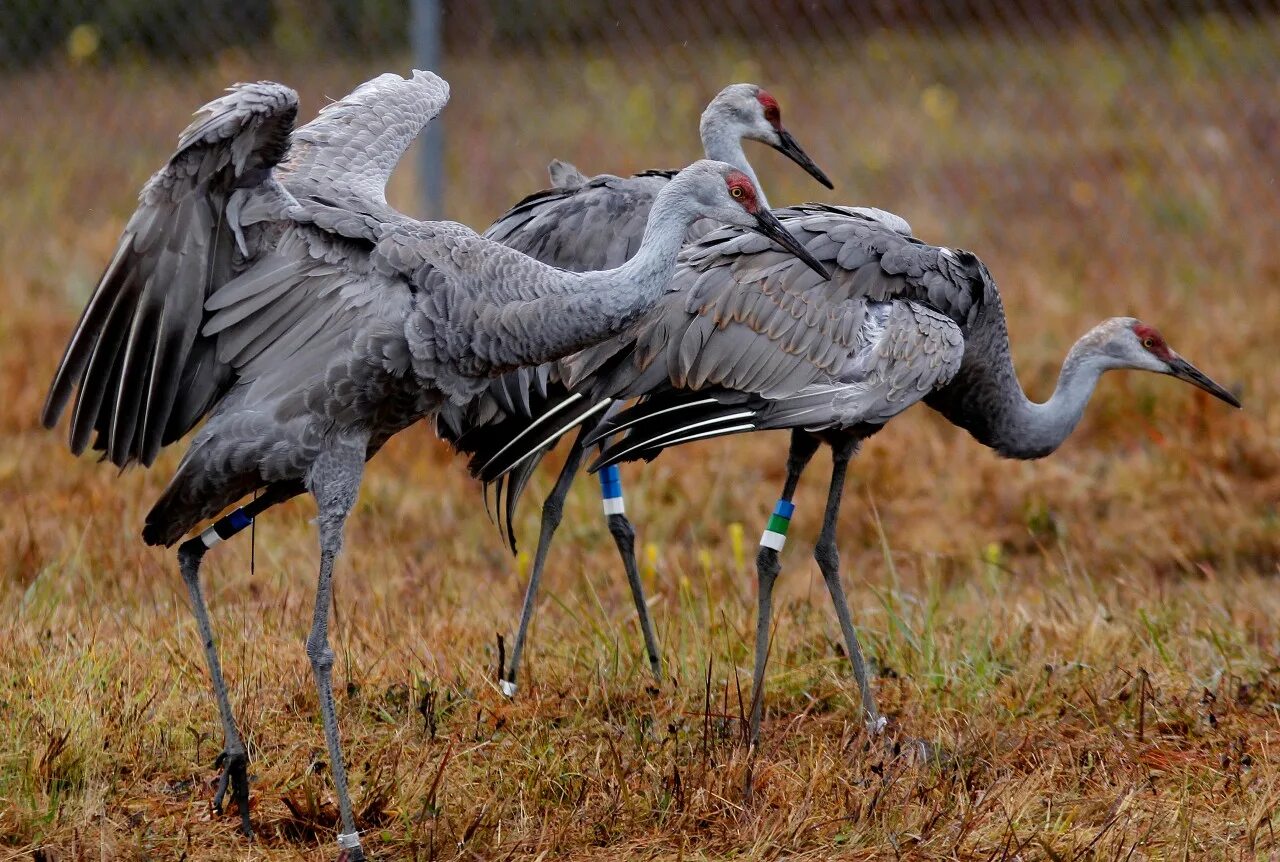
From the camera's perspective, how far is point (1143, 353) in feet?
15.2

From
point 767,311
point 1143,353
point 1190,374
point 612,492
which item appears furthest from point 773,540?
point 1190,374

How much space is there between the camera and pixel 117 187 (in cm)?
868

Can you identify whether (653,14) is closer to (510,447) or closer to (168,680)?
(510,447)

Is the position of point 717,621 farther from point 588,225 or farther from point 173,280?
point 173,280

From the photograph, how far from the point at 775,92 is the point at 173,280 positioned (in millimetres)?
7523

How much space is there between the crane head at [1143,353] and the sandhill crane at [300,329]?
5.19 feet

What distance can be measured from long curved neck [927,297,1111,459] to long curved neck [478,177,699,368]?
1069 millimetres

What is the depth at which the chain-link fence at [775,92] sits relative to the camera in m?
8.47

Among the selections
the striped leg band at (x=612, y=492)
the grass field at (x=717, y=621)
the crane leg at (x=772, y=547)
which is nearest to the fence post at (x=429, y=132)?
the grass field at (x=717, y=621)

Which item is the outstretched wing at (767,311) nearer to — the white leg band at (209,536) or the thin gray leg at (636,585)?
the thin gray leg at (636,585)

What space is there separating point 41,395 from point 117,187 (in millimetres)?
2689

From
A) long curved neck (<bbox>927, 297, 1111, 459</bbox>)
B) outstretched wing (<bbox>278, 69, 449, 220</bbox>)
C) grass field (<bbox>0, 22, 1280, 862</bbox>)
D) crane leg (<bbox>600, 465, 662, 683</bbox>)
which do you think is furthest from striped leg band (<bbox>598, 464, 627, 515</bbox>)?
outstretched wing (<bbox>278, 69, 449, 220</bbox>)

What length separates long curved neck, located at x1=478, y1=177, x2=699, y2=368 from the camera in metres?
3.42

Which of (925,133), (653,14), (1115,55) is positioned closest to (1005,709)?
(653,14)
